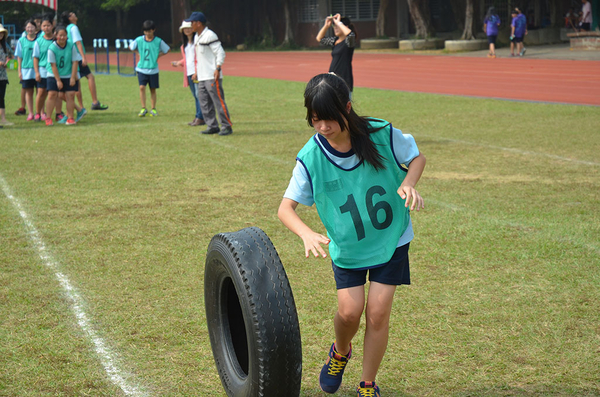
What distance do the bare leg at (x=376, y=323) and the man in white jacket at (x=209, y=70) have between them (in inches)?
362

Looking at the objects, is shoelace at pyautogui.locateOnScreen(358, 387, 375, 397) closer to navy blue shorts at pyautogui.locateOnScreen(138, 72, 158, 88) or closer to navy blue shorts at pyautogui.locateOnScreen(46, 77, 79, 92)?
navy blue shorts at pyautogui.locateOnScreen(46, 77, 79, 92)

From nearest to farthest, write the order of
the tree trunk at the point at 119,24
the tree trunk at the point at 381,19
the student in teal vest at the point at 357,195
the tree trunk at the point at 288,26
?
1. the student in teal vest at the point at 357,195
2. the tree trunk at the point at 381,19
3. the tree trunk at the point at 288,26
4. the tree trunk at the point at 119,24

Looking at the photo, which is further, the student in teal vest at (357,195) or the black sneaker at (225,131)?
the black sneaker at (225,131)

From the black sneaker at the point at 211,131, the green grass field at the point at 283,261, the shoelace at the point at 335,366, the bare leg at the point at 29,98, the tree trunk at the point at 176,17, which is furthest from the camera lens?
the tree trunk at the point at 176,17

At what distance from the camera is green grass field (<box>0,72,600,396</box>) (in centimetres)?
381

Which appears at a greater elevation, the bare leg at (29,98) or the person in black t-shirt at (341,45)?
the person in black t-shirt at (341,45)

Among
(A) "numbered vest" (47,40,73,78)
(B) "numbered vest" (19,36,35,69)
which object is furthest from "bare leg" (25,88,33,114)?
(A) "numbered vest" (47,40,73,78)

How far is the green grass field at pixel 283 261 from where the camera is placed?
3814 millimetres

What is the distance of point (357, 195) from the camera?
3232mm

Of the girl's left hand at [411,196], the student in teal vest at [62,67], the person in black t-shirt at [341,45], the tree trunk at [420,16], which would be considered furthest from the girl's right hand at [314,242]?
the tree trunk at [420,16]

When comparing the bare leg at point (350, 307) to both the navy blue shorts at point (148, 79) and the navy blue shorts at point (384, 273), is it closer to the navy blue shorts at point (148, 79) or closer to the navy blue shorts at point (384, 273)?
the navy blue shorts at point (384, 273)

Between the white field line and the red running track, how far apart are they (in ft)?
41.8

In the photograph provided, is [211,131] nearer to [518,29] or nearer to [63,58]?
[63,58]

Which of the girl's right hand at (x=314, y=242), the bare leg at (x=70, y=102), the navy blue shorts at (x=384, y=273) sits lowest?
the navy blue shorts at (x=384, y=273)
